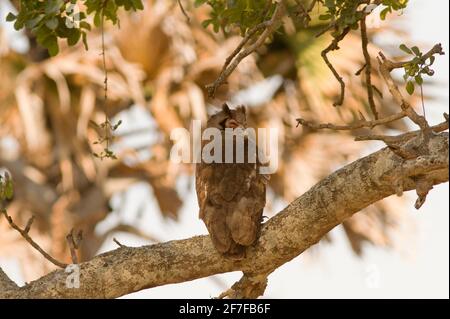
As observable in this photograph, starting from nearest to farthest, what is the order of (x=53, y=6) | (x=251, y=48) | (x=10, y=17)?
(x=251, y=48) < (x=53, y=6) < (x=10, y=17)

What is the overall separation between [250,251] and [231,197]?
19.2 inches

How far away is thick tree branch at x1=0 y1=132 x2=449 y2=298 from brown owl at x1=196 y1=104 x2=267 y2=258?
0.08m

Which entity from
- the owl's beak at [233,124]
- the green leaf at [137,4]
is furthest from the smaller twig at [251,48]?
the owl's beak at [233,124]

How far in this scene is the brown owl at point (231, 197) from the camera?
14.8ft

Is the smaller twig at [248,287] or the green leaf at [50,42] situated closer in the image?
the smaller twig at [248,287]

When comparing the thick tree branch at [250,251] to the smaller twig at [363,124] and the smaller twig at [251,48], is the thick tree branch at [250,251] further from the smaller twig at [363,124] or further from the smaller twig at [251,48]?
the smaller twig at [251,48]

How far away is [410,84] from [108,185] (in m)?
8.52

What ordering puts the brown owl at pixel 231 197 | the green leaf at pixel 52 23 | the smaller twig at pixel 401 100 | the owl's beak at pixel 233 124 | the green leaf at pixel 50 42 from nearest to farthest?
the smaller twig at pixel 401 100 → the brown owl at pixel 231 197 → the green leaf at pixel 52 23 → the green leaf at pixel 50 42 → the owl's beak at pixel 233 124

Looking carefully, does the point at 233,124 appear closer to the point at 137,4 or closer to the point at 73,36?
the point at 137,4

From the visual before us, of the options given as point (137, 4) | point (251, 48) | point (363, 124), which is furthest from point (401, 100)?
point (137, 4)

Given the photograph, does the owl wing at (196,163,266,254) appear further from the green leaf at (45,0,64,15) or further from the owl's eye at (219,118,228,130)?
the green leaf at (45,0,64,15)

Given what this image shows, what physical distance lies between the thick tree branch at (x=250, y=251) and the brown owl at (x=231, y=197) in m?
0.08

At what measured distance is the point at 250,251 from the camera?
4453 millimetres

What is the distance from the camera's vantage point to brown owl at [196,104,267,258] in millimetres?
4500
